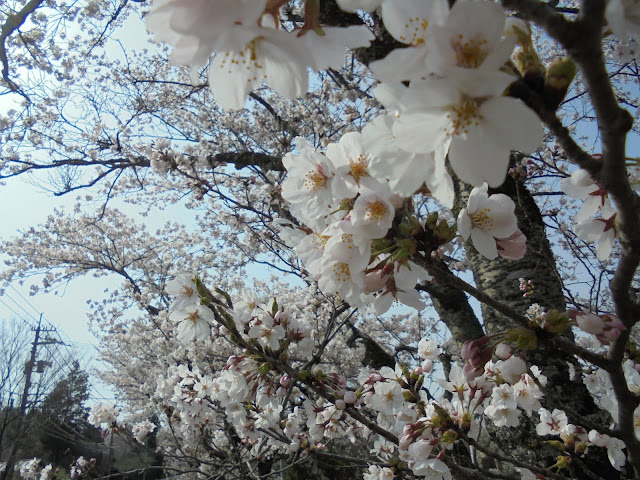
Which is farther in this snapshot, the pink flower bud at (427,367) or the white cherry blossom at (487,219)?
the pink flower bud at (427,367)

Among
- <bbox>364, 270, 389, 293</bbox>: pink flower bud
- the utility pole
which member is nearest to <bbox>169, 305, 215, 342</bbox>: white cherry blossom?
<bbox>364, 270, 389, 293</bbox>: pink flower bud

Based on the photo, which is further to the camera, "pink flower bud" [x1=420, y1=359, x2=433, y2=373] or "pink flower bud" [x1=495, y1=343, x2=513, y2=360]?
"pink flower bud" [x1=420, y1=359, x2=433, y2=373]

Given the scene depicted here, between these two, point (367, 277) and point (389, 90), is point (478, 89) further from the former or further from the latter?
point (367, 277)

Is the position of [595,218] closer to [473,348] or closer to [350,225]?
[473,348]

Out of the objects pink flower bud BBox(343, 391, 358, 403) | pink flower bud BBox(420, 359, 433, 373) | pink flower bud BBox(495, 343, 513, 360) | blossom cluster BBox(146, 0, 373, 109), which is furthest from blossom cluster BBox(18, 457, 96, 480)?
blossom cluster BBox(146, 0, 373, 109)

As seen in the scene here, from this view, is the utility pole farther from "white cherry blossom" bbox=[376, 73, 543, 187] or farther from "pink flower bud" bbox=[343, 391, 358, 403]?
"white cherry blossom" bbox=[376, 73, 543, 187]

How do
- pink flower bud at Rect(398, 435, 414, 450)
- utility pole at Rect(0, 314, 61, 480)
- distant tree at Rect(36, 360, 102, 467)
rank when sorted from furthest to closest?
distant tree at Rect(36, 360, 102, 467), utility pole at Rect(0, 314, 61, 480), pink flower bud at Rect(398, 435, 414, 450)

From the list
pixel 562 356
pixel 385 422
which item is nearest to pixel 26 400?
pixel 385 422

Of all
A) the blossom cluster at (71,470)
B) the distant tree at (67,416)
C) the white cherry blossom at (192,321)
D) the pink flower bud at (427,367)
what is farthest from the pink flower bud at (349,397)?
the distant tree at (67,416)

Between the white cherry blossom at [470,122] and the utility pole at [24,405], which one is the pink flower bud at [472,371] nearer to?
the white cherry blossom at [470,122]

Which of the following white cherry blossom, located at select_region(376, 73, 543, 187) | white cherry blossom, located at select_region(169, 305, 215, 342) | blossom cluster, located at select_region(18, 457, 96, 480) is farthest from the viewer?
blossom cluster, located at select_region(18, 457, 96, 480)

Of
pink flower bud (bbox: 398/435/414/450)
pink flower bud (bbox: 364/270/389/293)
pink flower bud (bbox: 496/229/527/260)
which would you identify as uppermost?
pink flower bud (bbox: 496/229/527/260)

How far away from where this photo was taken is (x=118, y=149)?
225 inches

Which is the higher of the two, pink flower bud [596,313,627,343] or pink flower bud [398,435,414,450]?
pink flower bud [596,313,627,343]
